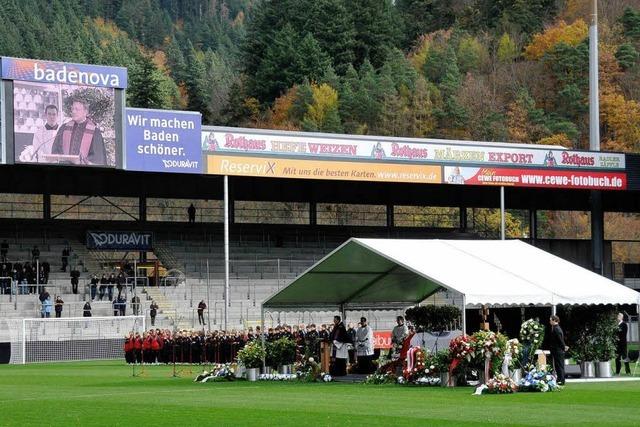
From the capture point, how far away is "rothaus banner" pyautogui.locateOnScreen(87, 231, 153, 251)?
2349 inches

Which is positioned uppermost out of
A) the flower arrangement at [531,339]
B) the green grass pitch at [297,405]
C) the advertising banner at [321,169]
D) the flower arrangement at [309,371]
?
the advertising banner at [321,169]

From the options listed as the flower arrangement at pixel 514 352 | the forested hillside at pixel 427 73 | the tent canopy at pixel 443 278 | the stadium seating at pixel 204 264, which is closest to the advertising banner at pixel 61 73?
the stadium seating at pixel 204 264

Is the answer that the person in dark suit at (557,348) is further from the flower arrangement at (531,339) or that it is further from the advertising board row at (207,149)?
the advertising board row at (207,149)

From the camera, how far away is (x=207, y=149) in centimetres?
5144

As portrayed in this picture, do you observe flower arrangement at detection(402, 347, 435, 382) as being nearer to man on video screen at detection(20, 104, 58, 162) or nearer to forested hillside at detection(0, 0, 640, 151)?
man on video screen at detection(20, 104, 58, 162)

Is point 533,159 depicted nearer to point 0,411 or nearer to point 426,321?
point 426,321

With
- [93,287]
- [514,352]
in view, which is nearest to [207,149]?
[93,287]

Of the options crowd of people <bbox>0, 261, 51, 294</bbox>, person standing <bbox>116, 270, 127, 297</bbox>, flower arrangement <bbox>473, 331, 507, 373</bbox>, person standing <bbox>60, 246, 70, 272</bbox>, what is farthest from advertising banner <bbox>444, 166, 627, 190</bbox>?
flower arrangement <bbox>473, 331, 507, 373</bbox>

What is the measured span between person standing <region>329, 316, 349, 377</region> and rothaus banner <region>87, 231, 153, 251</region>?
29.5 m

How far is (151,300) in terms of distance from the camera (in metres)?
54.8

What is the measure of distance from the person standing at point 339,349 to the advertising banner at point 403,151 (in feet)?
69.1

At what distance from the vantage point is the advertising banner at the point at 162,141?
49.9m

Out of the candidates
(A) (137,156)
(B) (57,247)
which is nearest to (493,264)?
(A) (137,156)

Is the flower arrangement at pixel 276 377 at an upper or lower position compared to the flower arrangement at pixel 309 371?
lower
